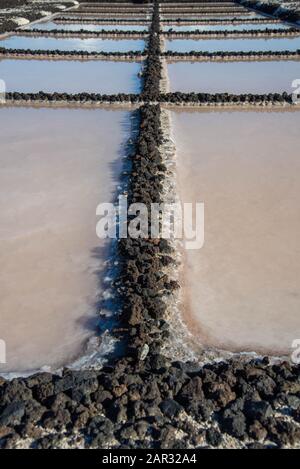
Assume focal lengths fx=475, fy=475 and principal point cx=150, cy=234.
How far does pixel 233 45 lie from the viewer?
73.7ft

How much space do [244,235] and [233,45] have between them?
18457 millimetres

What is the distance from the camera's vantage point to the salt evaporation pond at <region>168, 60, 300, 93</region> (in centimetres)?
1428

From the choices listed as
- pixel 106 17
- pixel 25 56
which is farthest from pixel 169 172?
pixel 106 17

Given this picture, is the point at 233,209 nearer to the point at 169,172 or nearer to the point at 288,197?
the point at 288,197

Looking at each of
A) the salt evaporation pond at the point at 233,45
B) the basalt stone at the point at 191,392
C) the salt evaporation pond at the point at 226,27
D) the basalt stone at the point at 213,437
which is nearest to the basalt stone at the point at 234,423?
the basalt stone at the point at 213,437

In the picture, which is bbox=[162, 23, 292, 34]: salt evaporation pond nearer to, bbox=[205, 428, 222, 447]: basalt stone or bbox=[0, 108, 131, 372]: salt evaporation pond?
bbox=[0, 108, 131, 372]: salt evaporation pond

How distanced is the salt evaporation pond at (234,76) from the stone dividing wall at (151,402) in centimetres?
1094

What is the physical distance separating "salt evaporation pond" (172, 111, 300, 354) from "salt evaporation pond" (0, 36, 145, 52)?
1282 cm

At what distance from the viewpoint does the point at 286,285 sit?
5.59m

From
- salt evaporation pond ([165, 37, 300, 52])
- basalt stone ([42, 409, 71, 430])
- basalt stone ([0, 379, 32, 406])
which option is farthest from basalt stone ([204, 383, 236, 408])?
salt evaporation pond ([165, 37, 300, 52])

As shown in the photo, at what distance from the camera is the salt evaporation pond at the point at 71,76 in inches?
571

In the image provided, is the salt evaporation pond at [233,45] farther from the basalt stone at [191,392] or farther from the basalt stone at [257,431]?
the basalt stone at [257,431]
